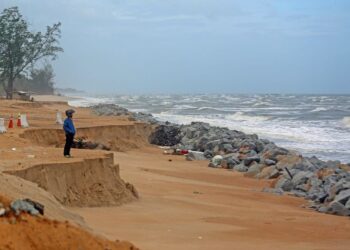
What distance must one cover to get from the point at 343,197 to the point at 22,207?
30.5ft

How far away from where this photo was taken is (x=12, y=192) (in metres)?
7.21

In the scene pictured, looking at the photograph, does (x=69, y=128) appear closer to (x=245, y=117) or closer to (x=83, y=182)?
(x=83, y=182)

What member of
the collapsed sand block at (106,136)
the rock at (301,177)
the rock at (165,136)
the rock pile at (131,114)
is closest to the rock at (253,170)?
the rock at (301,177)

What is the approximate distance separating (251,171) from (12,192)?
1354cm

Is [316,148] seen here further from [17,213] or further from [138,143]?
[17,213]

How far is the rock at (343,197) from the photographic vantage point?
44.1 feet

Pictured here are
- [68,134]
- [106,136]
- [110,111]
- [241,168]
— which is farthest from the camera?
[110,111]

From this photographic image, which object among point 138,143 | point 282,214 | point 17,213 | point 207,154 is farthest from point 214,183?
point 17,213

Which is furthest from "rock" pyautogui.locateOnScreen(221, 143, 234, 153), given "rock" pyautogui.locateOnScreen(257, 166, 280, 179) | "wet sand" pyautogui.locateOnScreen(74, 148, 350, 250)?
"wet sand" pyautogui.locateOnScreen(74, 148, 350, 250)

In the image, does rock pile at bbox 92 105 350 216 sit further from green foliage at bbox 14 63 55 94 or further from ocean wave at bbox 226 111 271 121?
green foliage at bbox 14 63 55 94

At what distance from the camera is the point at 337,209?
13.1 m

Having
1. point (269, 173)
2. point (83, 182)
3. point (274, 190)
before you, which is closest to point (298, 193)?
point (274, 190)

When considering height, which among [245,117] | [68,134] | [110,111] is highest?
[68,134]

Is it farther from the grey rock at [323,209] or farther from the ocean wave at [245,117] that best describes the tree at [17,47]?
the grey rock at [323,209]
